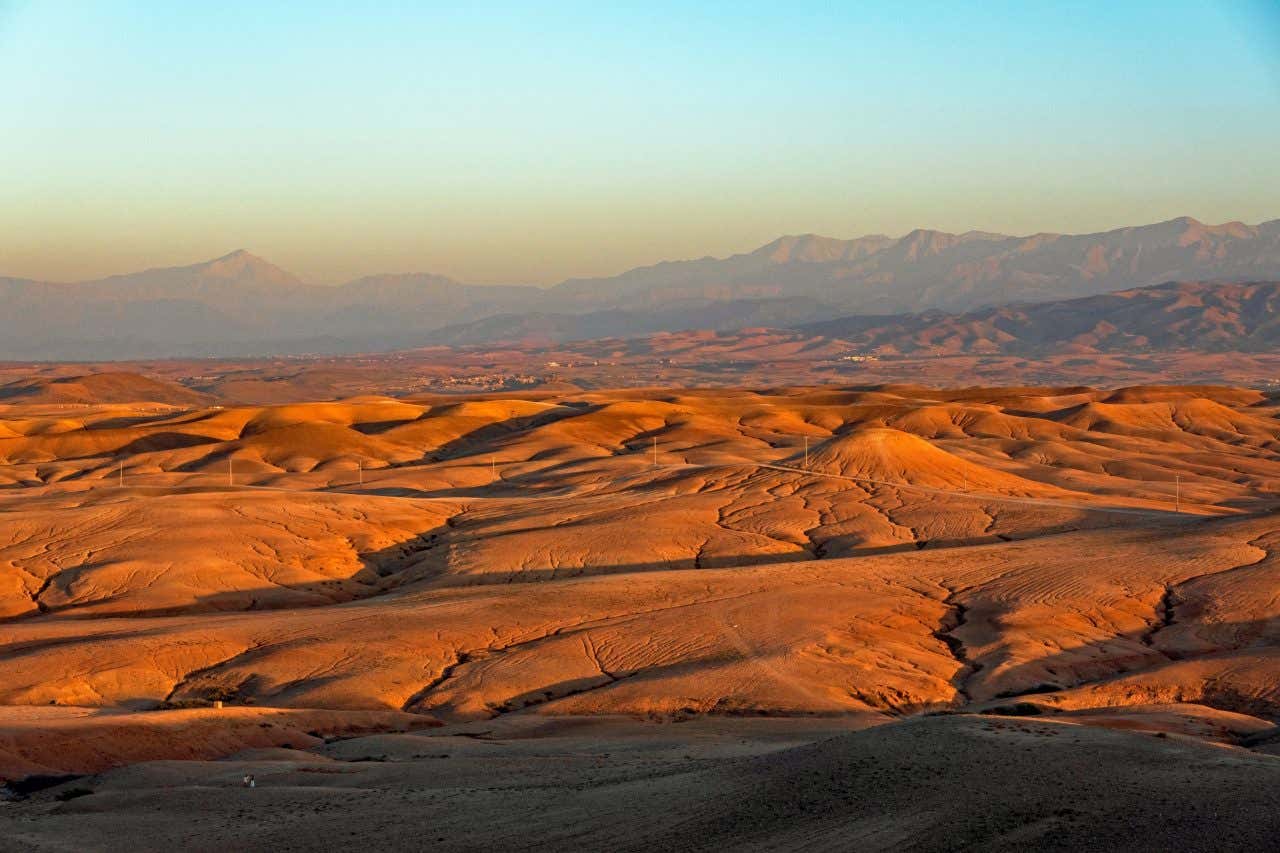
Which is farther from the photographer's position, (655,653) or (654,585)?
(654,585)

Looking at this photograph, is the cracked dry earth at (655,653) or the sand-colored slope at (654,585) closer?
the cracked dry earth at (655,653)

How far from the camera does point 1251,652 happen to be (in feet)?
155

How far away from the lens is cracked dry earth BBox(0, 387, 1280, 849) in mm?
26047

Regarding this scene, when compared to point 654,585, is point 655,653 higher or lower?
lower

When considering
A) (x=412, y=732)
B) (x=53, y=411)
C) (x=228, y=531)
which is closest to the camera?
(x=412, y=732)

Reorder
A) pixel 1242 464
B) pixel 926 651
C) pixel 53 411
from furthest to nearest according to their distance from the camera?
pixel 53 411
pixel 1242 464
pixel 926 651

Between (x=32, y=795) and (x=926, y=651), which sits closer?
(x=32, y=795)

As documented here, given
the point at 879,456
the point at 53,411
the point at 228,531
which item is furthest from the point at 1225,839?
the point at 53,411

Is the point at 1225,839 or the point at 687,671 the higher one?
the point at 1225,839

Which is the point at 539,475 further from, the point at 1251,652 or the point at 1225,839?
the point at 1225,839

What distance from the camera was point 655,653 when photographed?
4834cm

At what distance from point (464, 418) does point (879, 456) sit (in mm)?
62544

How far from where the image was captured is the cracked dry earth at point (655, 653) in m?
26.0

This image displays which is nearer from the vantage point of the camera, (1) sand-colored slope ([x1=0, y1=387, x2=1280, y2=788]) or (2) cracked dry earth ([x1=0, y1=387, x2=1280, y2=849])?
(2) cracked dry earth ([x1=0, y1=387, x2=1280, y2=849])
